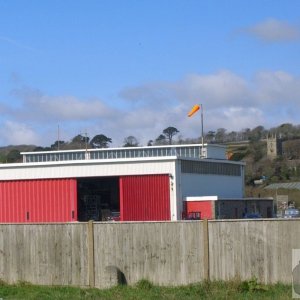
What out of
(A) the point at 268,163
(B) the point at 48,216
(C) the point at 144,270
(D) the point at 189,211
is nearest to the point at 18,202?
(B) the point at 48,216

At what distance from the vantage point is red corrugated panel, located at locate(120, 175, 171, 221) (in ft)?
185

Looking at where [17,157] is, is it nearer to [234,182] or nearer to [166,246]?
[234,182]

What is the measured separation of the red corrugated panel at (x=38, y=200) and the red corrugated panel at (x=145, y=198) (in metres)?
3.76

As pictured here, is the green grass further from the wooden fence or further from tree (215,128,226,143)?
tree (215,128,226,143)

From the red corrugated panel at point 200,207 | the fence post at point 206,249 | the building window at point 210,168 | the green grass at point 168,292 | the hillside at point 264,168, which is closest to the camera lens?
the green grass at point 168,292

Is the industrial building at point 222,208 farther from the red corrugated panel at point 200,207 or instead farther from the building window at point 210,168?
the building window at point 210,168

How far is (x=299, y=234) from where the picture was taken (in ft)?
70.5

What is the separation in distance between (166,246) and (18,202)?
121 feet

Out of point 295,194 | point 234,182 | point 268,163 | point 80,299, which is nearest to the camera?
point 80,299

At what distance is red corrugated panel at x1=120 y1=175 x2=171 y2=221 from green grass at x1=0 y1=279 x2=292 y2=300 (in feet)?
110

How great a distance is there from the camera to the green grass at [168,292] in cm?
2020

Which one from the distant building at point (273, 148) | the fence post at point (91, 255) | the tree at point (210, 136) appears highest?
the tree at point (210, 136)

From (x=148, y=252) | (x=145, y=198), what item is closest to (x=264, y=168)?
(x=145, y=198)

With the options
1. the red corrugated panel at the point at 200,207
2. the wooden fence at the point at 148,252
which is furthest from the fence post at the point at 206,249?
the red corrugated panel at the point at 200,207
